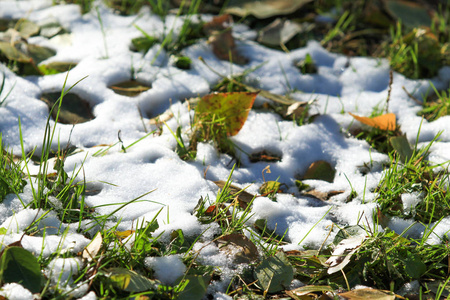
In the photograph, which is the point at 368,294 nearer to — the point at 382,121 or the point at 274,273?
the point at 274,273

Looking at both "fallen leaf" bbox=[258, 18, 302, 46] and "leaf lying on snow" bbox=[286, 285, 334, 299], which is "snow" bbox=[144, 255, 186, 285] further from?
"fallen leaf" bbox=[258, 18, 302, 46]

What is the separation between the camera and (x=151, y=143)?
1.58m

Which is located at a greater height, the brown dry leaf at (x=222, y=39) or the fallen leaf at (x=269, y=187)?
the brown dry leaf at (x=222, y=39)

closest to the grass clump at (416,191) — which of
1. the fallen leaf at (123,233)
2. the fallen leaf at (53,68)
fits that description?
the fallen leaf at (123,233)

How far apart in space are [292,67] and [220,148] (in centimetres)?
78

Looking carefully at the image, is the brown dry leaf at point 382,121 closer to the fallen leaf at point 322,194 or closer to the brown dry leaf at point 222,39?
the fallen leaf at point 322,194

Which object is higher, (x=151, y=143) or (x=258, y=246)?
(x=151, y=143)

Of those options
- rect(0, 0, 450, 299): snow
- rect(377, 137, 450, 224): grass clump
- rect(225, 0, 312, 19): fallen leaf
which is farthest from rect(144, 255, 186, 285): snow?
rect(225, 0, 312, 19): fallen leaf

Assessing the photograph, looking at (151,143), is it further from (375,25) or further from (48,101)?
(375,25)

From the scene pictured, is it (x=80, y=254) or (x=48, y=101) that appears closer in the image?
(x=80, y=254)

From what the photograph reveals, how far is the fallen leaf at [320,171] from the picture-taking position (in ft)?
5.35

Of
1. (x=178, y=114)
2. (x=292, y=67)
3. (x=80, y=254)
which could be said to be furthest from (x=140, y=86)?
(x=80, y=254)

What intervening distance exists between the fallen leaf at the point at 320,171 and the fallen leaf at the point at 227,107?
0.33 meters

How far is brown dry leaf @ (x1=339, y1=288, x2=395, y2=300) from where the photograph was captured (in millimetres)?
1096
